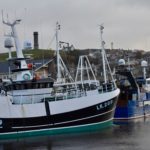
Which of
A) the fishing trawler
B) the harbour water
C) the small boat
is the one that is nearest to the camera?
the harbour water

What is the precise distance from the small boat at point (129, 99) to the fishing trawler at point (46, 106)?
9.08 metres

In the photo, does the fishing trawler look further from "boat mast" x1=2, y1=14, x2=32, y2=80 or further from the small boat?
the small boat

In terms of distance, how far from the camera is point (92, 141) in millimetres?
37750

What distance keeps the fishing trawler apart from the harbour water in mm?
1474

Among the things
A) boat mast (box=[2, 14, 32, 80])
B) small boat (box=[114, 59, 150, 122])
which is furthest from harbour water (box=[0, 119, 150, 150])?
small boat (box=[114, 59, 150, 122])

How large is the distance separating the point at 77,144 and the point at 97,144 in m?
1.48

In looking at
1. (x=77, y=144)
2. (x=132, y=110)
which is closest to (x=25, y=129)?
(x=77, y=144)

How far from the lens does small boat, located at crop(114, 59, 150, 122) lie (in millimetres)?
56213

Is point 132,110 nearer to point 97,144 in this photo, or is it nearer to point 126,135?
point 126,135

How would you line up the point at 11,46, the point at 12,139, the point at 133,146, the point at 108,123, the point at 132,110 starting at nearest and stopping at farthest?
the point at 133,146, the point at 12,139, the point at 11,46, the point at 108,123, the point at 132,110

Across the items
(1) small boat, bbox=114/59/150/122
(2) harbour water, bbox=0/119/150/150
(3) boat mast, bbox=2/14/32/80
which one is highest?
(3) boat mast, bbox=2/14/32/80

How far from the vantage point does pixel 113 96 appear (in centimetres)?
4753

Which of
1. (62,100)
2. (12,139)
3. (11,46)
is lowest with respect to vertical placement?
(12,139)

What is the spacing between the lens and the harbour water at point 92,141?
35062 millimetres
